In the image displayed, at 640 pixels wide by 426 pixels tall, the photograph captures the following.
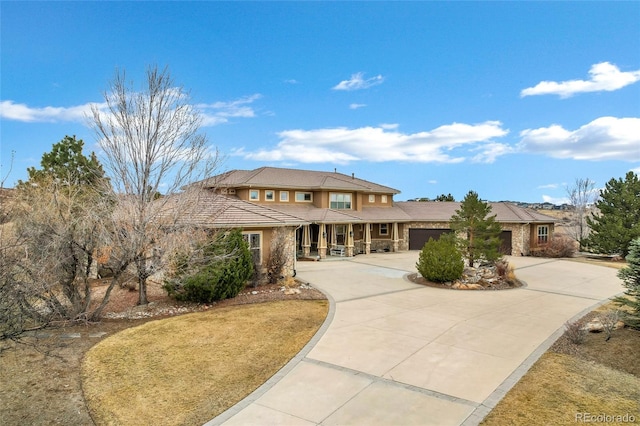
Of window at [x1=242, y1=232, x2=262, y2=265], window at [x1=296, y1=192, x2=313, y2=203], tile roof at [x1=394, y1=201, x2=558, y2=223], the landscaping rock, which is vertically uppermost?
window at [x1=296, y1=192, x2=313, y2=203]

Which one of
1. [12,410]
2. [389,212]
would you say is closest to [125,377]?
[12,410]

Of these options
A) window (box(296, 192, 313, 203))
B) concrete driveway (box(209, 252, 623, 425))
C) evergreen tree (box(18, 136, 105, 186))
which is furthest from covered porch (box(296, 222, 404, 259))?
evergreen tree (box(18, 136, 105, 186))

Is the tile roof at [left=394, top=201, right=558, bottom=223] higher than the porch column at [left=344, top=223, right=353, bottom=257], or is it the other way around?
the tile roof at [left=394, top=201, right=558, bottom=223]

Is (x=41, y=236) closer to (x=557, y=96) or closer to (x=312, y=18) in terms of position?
(x=312, y=18)

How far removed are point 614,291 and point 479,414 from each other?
1418 centimetres

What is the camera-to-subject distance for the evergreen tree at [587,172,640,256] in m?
26.5

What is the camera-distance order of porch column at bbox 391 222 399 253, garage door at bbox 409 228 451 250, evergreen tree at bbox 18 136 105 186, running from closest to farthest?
evergreen tree at bbox 18 136 105 186 → porch column at bbox 391 222 399 253 → garage door at bbox 409 228 451 250

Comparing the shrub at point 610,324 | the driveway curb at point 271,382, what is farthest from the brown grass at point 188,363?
the shrub at point 610,324

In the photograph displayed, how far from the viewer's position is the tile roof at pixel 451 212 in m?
30.1

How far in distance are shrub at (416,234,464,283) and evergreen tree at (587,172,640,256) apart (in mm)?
18677

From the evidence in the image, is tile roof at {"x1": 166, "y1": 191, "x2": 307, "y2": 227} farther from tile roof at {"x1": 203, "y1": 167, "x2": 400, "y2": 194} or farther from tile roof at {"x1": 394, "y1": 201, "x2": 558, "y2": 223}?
tile roof at {"x1": 394, "y1": 201, "x2": 558, "y2": 223}

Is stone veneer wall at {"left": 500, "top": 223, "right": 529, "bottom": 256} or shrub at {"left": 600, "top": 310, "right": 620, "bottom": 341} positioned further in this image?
stone veneer wall at {"left": 500, "top": 223, "right": 529, "bottom": 256}

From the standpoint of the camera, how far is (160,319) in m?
10.6

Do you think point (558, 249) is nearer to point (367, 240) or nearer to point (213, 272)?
point (367, 240)
